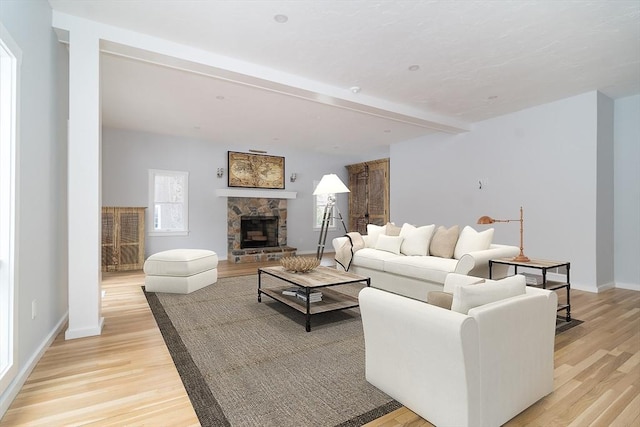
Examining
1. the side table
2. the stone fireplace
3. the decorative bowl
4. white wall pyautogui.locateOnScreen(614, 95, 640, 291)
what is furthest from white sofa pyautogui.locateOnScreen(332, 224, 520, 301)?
the stone fireplace

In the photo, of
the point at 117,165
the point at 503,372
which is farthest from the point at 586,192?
the point at 117,165

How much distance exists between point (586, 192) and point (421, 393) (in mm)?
4547

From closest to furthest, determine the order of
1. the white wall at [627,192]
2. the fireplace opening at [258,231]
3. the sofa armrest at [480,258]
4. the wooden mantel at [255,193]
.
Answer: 1. the sofa armrest at [480,258]
2. the white wall at [627,192]
3. the wooden mantel at [255,193]
4. the fireplace opening at [258,231]

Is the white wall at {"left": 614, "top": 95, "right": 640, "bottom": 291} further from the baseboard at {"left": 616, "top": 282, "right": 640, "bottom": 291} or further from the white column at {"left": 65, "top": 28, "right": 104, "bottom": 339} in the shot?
the white column at {"left": 65, "top": 28, "right": 104, "bottom": 339}

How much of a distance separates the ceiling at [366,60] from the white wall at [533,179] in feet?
1.25

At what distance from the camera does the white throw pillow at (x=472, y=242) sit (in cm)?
394

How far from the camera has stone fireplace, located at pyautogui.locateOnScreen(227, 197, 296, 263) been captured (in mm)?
7480

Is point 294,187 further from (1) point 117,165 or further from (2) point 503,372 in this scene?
(2) point 503,372

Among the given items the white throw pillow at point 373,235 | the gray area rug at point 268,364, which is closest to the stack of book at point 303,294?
the gray area rug at point 268,364

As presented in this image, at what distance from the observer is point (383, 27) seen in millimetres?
3025

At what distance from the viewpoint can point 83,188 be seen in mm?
2848

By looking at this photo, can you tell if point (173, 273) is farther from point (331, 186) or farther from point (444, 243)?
point (444, 243)

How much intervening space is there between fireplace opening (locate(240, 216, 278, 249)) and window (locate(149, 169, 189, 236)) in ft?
4.22

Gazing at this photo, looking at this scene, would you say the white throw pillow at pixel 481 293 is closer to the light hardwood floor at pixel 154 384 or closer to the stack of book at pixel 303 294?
the light hardwood floor at pixel 154 384
